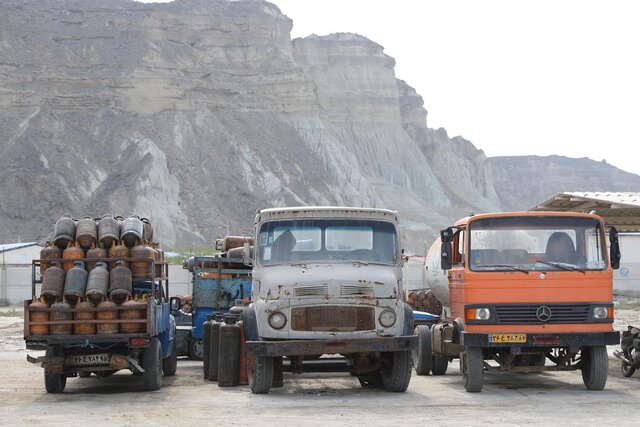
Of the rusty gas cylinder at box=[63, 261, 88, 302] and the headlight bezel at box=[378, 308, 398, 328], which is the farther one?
the rusty gas cylinder at box=[63, 261, 88, 302]

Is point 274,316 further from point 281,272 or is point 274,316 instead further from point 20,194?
point 20,194

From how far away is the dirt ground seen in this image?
503 inches

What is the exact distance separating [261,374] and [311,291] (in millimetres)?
1373

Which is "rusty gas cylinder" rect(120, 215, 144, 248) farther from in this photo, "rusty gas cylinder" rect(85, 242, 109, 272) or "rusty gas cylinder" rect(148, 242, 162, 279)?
"rusty gas cylinder" rect(85, 242, 109, 272)

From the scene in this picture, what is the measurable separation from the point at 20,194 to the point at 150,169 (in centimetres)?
1140

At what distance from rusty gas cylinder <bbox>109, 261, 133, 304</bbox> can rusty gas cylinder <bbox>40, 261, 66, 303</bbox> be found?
70 centimetres

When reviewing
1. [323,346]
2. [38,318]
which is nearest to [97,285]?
[38,318]

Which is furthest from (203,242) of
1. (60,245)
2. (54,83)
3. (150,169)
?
(60,245)

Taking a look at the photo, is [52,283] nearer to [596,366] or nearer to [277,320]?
[277,320]

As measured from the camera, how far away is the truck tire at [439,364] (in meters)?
18.8

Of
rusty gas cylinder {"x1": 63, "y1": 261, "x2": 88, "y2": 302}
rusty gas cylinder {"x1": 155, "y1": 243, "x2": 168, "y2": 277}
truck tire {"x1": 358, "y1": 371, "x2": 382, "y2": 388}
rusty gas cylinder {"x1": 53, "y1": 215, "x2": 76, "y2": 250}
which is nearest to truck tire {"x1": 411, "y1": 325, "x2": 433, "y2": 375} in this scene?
truck tire {"x1": 358, "y1": 371, "x2": 382, "y2": 388}

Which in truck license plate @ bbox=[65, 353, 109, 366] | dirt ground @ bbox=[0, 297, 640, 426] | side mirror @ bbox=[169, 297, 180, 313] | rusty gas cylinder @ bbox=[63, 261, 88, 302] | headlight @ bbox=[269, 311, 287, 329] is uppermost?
rusty gas cylinder @ bbox=[63, 261, 88, 302]

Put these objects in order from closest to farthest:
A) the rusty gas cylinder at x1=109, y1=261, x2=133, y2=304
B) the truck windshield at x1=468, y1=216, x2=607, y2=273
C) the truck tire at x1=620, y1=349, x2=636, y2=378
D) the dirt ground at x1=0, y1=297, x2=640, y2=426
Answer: the dirt ground at x1=0, y1=297, x2=640, y2=426
the truck windshield at x1=468, y1=216, x2=607, y2=273
the rusty gas cylinder at x1=109, y1=261, x2=133, y2=304
the truck tire at x1=620, y1=349, x2=636, y2=378

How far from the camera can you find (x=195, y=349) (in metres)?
23.2
